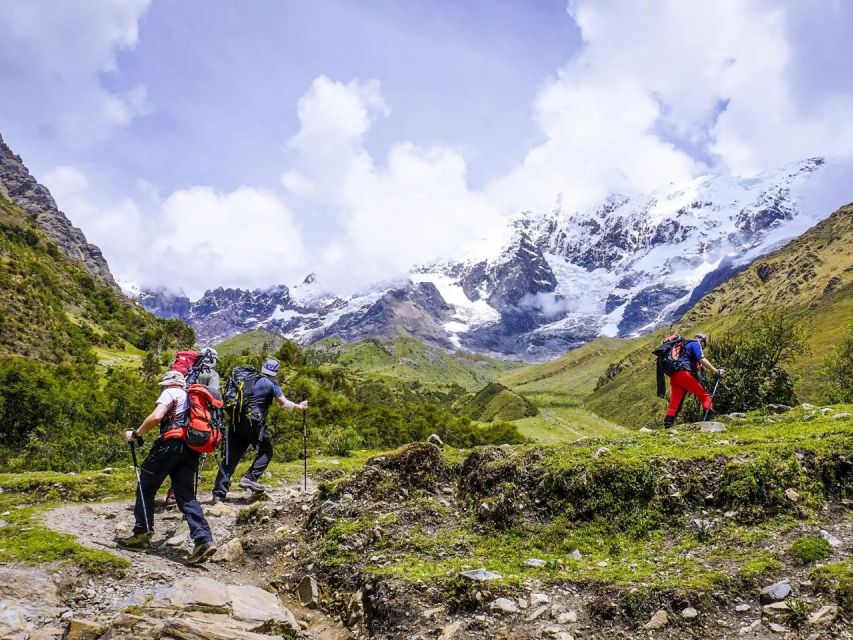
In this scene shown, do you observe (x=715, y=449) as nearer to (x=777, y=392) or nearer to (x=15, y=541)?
(x=15, y=541)

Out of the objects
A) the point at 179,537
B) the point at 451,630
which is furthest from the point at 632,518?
Answer: the point at 179,537

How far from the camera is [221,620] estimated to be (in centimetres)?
823

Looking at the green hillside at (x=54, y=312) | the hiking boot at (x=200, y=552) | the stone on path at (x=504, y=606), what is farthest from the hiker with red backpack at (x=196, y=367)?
the green hillside at (x=54, y=312)

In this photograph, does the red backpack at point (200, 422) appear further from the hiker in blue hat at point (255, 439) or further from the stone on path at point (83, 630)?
the stone on path at point (83, 630)

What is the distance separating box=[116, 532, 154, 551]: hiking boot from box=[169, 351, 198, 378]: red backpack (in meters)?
3.80

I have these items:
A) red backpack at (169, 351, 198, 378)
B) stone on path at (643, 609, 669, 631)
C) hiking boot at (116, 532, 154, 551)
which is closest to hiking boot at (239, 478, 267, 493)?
red backpack at (169, 351, 198, 378)

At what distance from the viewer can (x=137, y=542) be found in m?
11.2

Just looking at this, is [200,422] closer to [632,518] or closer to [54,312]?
[632,518]

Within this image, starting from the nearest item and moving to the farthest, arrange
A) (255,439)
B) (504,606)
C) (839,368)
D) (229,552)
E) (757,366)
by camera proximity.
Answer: (504,606), (229,552), (255,439), (757,366), (839,368)

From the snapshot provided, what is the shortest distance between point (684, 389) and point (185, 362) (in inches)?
624

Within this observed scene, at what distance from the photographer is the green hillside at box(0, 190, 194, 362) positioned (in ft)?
271

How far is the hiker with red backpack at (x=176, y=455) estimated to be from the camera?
11383mm

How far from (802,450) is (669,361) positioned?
869 cm

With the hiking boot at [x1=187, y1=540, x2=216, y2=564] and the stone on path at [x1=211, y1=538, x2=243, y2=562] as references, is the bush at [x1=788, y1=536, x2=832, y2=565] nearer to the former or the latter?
the hiking boot at [x1=187, y1=540, x2=216, y2=564]
